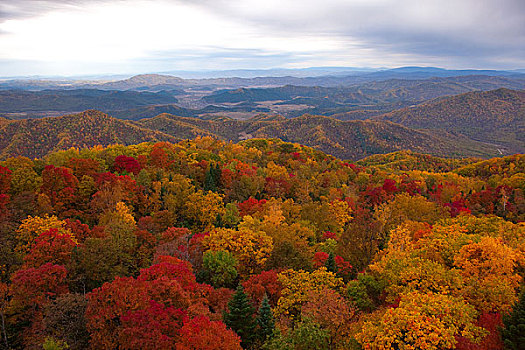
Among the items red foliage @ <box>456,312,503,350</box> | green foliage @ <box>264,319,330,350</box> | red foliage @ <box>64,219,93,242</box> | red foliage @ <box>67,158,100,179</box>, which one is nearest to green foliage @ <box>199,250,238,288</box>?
green foliage @ <box>264,319,330,350</box>

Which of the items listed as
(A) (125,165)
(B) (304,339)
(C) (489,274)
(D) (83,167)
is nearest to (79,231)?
(D) (83,167)

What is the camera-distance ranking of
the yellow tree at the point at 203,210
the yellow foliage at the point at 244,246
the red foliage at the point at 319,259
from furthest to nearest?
the yellow tree at the point at 203,210, the yellow foliage at the point at 244,246, the red foliage at the point at 319,259

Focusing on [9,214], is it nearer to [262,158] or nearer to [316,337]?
[316,337]

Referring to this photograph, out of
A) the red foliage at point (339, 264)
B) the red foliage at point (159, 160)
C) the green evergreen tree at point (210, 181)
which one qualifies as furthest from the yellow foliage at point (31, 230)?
the red foliage at point (159, 160)

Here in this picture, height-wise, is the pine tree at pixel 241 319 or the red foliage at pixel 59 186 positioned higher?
the red foliage at pixel 59 186

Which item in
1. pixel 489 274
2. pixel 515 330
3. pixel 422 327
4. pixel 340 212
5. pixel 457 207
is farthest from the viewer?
pixel 457 207

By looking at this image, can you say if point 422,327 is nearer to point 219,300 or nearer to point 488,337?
point 488,337

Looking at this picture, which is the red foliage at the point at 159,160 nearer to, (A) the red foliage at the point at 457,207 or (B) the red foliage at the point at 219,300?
(B) the red foliage at the point at 219,300
